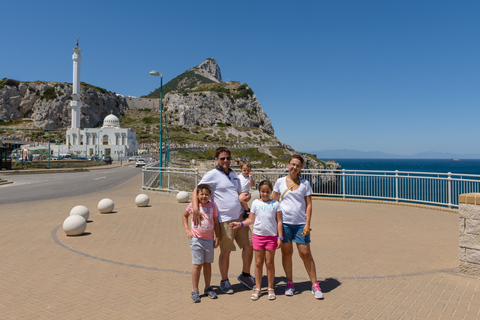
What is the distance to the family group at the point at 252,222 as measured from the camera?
167 inches

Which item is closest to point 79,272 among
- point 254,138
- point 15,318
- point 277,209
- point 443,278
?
point 15,318

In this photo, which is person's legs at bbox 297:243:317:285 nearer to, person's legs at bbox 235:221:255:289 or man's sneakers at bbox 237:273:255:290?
person's legs at bbox 235:221:255:289

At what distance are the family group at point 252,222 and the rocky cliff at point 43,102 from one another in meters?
149

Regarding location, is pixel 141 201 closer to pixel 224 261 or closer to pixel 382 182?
pixel 224 261

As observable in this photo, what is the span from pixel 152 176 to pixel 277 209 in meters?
16.0

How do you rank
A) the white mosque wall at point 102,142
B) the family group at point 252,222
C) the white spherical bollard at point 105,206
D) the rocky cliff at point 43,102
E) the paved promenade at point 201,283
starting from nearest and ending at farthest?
the paved promenade at point 201,283
the family group at point 252,222
the white spherical bollard at point 105,206
the white mosque wall at point 102,142
the rocky cliff at point 43,102

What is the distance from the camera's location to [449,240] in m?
7.35

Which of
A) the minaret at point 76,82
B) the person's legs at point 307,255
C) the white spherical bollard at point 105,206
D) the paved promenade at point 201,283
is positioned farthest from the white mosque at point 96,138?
the person's legs at point 307,255

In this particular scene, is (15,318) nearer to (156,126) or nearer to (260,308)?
(260,308)

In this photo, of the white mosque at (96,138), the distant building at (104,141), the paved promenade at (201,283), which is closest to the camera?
the paved promenade at (201,283)

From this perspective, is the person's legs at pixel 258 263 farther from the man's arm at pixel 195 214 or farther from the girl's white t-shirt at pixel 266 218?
the man's arm at pixel 195 214

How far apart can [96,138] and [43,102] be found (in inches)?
2275

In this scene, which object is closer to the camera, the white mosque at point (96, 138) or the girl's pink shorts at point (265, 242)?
the girl's pink shorts at point (265, 242)

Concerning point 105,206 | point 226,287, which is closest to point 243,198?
point 226,287
